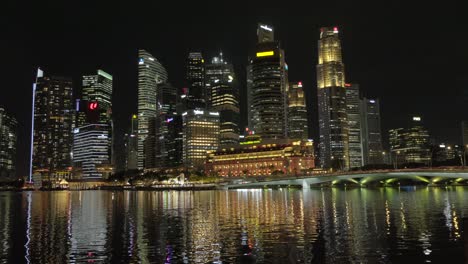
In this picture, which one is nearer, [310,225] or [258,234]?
[258,234]

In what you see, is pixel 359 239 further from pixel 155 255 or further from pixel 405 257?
pixel 155 255

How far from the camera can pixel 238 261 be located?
94.7 ft

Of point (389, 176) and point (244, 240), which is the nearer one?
point (244, 240)

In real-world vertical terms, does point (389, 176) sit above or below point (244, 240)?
above

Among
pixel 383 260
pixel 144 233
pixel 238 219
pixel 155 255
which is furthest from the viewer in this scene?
pixel 238 219

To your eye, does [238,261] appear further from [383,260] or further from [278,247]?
[383,260]

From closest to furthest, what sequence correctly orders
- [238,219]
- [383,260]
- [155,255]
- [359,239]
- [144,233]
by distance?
[383,260] → [155,255] → [359,239] → [144,233] → [238,219]

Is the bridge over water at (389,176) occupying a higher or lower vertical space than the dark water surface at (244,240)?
higher

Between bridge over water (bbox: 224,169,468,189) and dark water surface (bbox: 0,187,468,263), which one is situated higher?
bridge over water (bbox: 224,169,468,189)

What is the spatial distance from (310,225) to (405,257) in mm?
18677

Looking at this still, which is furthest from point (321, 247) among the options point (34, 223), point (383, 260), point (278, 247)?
point (34, 223)

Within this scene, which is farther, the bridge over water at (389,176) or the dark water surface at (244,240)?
the bridge over water at (389,176)

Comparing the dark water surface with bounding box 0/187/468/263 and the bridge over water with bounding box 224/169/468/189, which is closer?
the dark water surface with bounding box 0/187/468/263

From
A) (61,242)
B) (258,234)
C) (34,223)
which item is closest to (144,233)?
(61,242)
